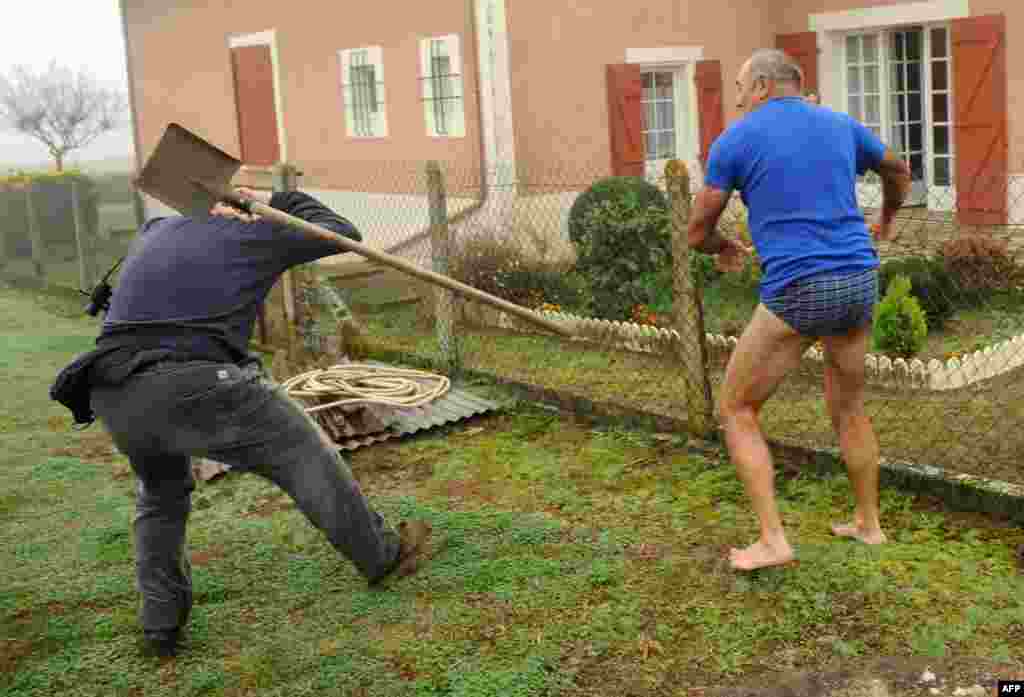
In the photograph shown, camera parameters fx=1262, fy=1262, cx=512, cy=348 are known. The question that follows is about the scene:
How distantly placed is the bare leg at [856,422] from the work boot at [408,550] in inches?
63.6

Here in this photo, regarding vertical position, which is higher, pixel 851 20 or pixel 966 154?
pixel 851 20

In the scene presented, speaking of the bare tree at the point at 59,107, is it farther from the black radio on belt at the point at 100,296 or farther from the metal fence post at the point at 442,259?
the black radio on belt at the point at 100,296

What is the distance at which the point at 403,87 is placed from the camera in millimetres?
13844

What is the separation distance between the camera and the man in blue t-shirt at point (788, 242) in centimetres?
418

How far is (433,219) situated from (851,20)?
749 cm

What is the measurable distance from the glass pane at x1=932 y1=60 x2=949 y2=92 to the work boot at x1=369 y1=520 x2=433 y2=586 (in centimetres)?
1030

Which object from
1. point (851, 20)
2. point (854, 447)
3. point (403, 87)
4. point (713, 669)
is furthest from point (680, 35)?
point (713, 669)

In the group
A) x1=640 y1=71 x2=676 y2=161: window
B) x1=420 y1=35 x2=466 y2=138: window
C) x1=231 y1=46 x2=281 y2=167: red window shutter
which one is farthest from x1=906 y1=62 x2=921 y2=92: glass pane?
x1=231 y1=46 x2=281 y2=167: red window shutter

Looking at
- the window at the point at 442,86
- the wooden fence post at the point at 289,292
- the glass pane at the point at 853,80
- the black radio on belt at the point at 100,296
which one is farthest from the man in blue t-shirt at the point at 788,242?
the glass pane at the point at 853,80

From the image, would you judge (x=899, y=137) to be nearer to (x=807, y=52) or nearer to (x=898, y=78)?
(x=898, y=78)

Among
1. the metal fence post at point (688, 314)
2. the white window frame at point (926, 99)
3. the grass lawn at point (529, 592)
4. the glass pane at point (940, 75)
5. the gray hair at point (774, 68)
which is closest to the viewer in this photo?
the grass lawn at point (529, 592)

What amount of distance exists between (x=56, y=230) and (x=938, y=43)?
11257mm

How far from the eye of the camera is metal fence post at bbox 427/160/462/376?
764 cm

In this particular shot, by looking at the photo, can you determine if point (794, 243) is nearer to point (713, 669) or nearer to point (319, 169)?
point (713, 669)
